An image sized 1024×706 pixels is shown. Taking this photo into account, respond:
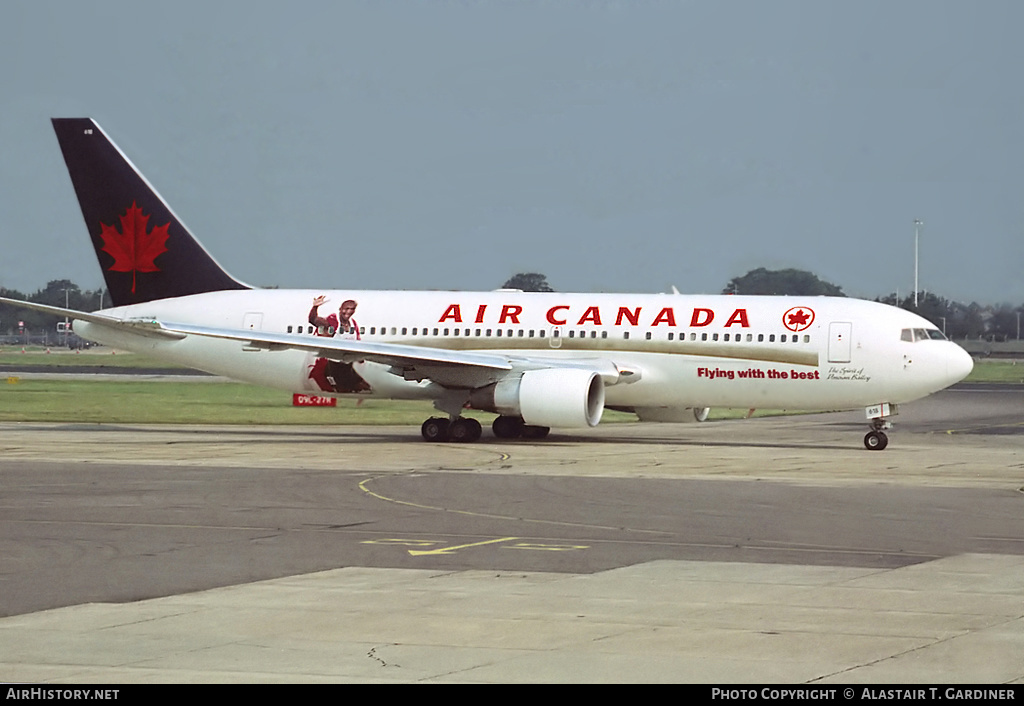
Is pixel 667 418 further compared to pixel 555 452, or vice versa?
pixel 667 418

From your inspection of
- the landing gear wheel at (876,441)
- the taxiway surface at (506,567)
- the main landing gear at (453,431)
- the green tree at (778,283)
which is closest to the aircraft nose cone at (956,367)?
the landing gear wheel at (876,441)

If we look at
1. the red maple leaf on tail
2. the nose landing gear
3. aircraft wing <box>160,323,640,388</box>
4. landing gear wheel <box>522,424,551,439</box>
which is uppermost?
the red maple leaf on tail

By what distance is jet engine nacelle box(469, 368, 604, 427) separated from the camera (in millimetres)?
32938

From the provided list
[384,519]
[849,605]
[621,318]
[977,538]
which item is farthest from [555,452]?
[849,605]

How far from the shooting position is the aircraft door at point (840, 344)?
112 ft

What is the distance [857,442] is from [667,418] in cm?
493

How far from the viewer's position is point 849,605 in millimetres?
12508

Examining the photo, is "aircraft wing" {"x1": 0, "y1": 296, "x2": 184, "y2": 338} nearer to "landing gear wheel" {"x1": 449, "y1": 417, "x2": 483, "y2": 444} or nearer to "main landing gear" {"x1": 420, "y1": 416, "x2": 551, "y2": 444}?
"main landing gear" {"x1": 420, "y1": 416, "x2": 551, "y2": 444}

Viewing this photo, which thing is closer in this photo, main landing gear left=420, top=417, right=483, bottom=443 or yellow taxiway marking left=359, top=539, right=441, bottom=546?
yellow taxiway marking left=359, top=539, right=441, bottom=546

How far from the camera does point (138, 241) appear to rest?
39.7 m

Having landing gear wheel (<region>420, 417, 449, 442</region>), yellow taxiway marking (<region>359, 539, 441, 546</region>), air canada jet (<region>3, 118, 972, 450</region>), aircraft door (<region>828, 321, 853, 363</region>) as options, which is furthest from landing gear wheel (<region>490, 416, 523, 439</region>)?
yellow taxiway marking (<region>359, 539, 441, 546</region>)

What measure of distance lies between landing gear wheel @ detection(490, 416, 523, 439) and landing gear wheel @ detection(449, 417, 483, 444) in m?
1.36

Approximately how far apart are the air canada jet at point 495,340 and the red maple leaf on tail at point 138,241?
0.13ft
